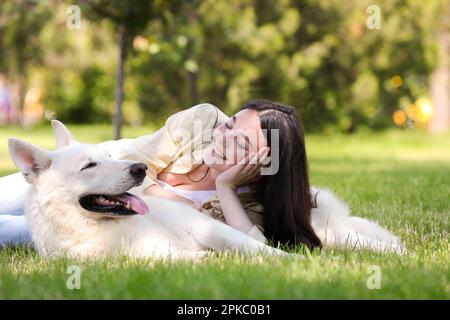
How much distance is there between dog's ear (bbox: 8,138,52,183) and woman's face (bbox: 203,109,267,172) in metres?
1.05

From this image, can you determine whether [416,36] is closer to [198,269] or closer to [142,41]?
[142,41]

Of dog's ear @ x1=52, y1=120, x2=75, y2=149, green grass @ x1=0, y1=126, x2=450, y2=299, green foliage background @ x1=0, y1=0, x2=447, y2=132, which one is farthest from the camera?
green foliage background @ x1=0, y1=0, x2=447, y2=132

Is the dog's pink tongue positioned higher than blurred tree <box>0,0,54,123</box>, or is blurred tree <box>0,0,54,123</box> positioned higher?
blurred tree <box>0,0,54,123</box>

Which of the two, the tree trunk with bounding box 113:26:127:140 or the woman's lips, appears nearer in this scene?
the woman's lips

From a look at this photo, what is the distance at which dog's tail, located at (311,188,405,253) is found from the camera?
14.0 feet

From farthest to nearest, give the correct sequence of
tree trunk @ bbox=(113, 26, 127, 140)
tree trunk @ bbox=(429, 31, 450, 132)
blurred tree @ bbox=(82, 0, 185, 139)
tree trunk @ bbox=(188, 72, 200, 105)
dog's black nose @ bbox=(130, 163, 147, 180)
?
tree trunk @ bbox=(429, 31, 450, 132), tree trunk @ bbox=(188, 72, 200, 105), tree trunk @ bbox=(113, 26, 127, 140), blurred tree @ bbox=(82, 0, 185, 139), dog's black nose @ bbox=(130, 163, 147, 180)

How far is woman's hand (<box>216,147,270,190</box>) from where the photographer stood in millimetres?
4211

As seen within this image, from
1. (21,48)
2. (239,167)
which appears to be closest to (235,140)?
(239,167)

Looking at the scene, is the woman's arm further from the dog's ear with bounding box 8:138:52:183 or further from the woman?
the dog's ear with bounding box 8:138:52:183

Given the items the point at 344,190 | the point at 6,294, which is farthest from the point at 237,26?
the point at 6,294

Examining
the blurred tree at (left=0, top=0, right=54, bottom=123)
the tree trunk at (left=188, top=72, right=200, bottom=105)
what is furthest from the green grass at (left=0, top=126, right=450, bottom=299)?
the blurred tree at (left=0, top=0, right=54, bottom=123)

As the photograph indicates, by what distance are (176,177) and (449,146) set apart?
1208 centimetres

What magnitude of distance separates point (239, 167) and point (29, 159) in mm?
1251

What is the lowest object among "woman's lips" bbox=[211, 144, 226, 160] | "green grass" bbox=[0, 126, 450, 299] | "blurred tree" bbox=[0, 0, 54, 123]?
"green grass" bbox=[0, 126, 450, 299]
